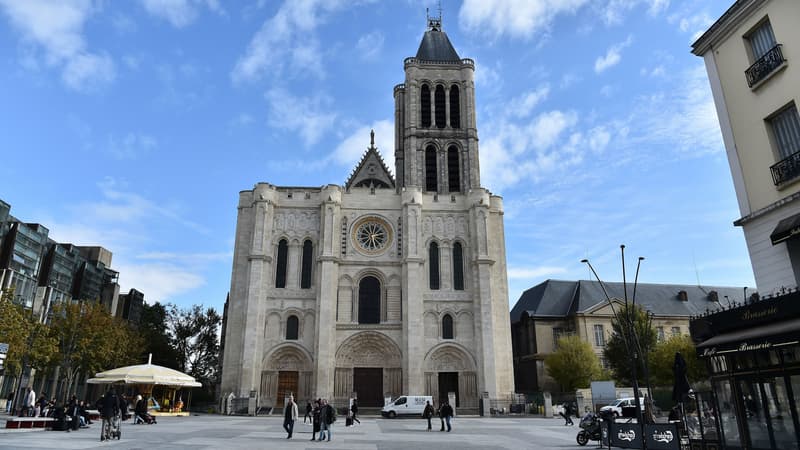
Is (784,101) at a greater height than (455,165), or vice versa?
(455,165)

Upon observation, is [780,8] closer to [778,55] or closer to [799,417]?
[778,55]

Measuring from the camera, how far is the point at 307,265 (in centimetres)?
3691

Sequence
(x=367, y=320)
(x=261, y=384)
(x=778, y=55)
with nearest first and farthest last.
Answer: (x=778, y=55) < (x=261, y=384) < (x=367, y=320)

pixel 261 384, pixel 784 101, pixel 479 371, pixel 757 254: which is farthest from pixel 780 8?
pixel 261 384

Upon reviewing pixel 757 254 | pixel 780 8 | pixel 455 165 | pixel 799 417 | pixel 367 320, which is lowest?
pixel 799 417

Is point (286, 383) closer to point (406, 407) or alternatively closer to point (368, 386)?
point (368, 386)

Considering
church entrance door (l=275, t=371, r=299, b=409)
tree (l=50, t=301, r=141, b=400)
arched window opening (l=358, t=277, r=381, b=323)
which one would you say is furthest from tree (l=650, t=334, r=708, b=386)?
tree (l=50, t=301, r=141, b=400)

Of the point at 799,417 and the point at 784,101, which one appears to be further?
the point at 784,101

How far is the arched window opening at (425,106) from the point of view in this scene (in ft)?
148

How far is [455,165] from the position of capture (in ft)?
143

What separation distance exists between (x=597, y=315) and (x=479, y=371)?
1683 centimetres

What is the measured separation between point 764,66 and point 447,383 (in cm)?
2861

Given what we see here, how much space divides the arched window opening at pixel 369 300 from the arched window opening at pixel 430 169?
10242 mm

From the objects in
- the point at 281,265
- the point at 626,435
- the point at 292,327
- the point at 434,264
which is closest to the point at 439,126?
the point at 434,264
